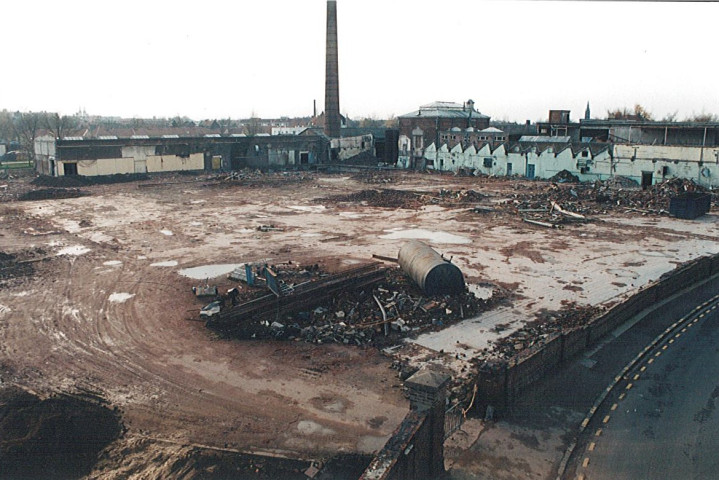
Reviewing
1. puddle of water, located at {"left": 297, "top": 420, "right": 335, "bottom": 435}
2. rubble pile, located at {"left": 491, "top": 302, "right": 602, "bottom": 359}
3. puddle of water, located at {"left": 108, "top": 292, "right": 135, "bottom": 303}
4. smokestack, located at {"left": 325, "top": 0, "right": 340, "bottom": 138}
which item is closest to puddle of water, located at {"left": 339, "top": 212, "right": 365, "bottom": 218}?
puddle of water, located at {"left": 108, "top": 292, "right": 135, "bottom": 303}

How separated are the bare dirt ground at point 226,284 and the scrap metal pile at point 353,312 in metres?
0.50

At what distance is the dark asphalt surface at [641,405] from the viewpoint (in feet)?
31.0

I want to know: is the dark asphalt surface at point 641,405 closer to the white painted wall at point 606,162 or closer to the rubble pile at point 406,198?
the rubble pile at point 406,198

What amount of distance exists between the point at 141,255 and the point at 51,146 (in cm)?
3224

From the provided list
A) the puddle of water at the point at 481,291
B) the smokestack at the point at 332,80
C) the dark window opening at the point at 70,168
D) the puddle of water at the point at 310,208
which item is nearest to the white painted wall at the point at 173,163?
the dark window opening at the point at 70,168

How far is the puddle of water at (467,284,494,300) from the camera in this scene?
18109 millimetres

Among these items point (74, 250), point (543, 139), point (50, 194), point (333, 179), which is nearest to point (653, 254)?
point (74, 250)

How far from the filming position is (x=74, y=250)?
79.4 ft

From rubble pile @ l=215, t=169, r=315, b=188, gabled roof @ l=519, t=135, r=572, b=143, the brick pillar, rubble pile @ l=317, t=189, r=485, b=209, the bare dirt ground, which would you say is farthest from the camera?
rubble pile @ l=215, t=169, r=315, b=188

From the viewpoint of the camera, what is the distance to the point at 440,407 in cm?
912

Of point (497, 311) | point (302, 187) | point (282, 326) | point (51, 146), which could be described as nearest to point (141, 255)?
point (282, 326)

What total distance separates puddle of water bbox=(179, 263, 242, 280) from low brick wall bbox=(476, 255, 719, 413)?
11826 mm

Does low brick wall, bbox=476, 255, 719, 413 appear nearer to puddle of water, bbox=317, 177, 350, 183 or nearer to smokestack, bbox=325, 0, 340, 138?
puddle of water, bbox=317, 177, 350, 183

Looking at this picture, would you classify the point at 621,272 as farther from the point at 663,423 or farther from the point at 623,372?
the point at 663,423
